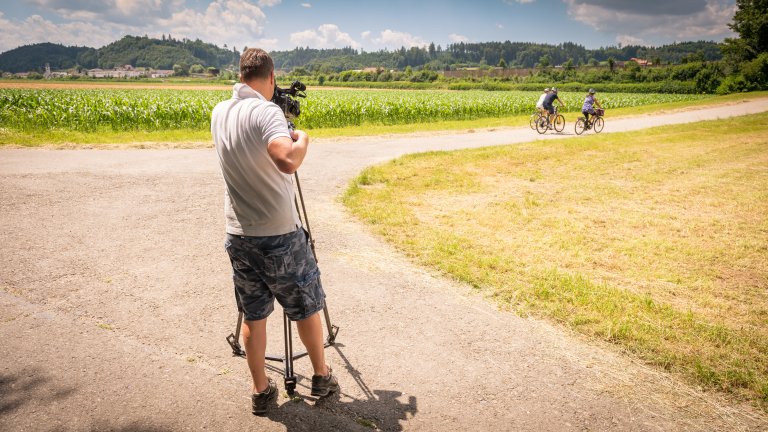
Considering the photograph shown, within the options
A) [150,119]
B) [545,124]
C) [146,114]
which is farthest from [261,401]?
[545,124]

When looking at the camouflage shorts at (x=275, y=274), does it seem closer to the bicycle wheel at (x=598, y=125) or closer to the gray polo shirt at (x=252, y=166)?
the gray polo shirt at (x=252, y=166)

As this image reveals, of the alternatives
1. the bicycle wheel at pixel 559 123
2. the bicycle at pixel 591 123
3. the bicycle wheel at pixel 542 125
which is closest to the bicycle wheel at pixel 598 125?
the bicycle at pixel 591 123

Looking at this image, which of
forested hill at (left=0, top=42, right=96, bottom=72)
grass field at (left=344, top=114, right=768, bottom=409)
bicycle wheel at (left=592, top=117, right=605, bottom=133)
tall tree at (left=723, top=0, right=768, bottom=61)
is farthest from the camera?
forested hill at (left=0, top=42, right=96, bottom=72)

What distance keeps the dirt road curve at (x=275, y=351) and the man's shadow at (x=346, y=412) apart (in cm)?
1

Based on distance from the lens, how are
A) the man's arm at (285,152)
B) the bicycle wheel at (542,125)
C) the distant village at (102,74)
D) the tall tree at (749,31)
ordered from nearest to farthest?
the man's arm at (285,152) < the bicycle wheel at (542,125) < the tall tree at (749,31) < the distant village at (102,74)

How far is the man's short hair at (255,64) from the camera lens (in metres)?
2.49

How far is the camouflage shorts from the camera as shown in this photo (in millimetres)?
2557

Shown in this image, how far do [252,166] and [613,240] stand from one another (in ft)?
19.0

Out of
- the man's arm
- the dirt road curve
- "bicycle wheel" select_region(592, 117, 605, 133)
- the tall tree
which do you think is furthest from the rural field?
the tall tree

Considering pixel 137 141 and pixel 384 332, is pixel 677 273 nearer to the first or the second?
pixel 384 332

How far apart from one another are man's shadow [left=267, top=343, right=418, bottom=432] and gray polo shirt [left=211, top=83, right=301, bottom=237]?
1.27m

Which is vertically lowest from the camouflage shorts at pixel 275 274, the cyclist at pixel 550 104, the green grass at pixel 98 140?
the camouflage shorts at pixel 275 274

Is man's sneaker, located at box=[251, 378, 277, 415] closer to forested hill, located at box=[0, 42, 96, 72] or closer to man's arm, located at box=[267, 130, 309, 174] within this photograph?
man's arm, located at box=[267, 130, 309, 174]

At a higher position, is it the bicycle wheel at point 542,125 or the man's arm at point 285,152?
the bicycle wheel at point 542,125
